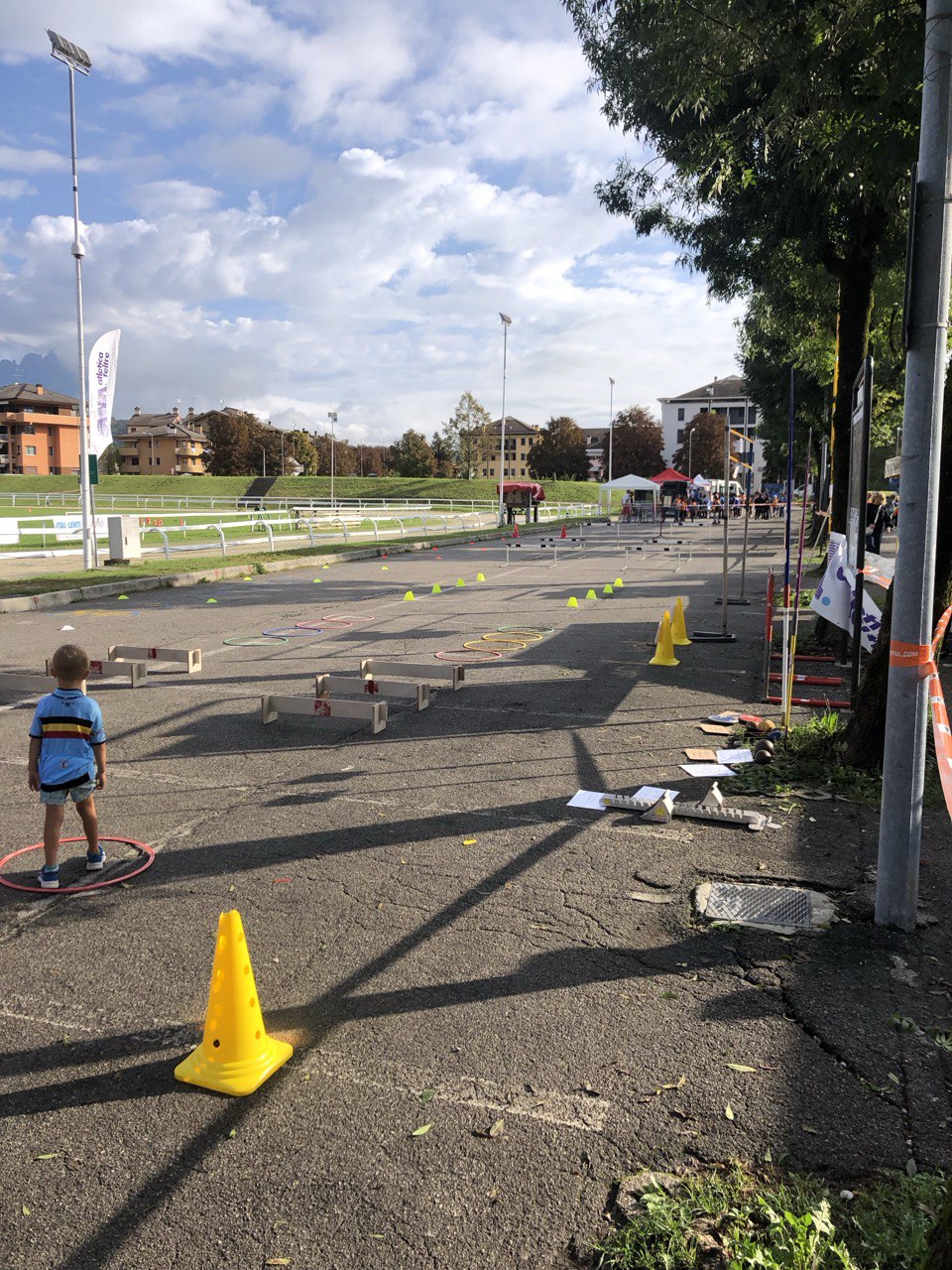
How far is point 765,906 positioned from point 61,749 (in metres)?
3.71

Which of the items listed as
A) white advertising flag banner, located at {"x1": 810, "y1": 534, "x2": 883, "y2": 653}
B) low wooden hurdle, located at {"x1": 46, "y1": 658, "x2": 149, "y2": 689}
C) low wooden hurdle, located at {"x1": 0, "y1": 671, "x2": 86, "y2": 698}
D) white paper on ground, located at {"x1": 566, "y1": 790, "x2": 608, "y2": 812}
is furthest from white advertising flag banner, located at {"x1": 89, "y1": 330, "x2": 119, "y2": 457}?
white paper on ground, located at {"x1": 566, "y1": 790, "x2": 608, "y2": 812}

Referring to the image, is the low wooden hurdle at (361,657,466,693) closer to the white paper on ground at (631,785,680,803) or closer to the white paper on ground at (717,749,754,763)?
the white paper on ground at (717,749,754,763)

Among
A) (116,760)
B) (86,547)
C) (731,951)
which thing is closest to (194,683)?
(116,760)

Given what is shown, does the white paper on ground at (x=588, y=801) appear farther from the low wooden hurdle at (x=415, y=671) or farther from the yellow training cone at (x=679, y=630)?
the yellow training cone at (x=679, y=630)

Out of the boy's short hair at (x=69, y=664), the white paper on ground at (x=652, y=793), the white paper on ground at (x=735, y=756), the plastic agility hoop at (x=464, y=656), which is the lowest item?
the white paper on ground at (x=652, y=793)

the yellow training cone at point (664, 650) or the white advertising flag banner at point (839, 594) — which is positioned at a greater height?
the white advertising flag banner at point (839, 594)

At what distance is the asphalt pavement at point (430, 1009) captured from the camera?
2604 mm

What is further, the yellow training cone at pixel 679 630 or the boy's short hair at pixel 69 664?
the yellow training cone at pixel 679 630

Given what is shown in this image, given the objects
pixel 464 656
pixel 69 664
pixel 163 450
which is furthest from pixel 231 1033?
pixel 163 450

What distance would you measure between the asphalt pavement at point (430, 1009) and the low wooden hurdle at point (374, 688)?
972mm

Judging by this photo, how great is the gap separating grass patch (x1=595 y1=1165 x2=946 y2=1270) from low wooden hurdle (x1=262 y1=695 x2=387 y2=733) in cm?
546

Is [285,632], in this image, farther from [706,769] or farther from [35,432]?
[35,432]

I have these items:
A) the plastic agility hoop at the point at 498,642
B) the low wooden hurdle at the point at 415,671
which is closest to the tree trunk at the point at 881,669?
the low wooden hurdle at the point at 415,671

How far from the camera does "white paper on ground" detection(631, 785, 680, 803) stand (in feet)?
19.8
